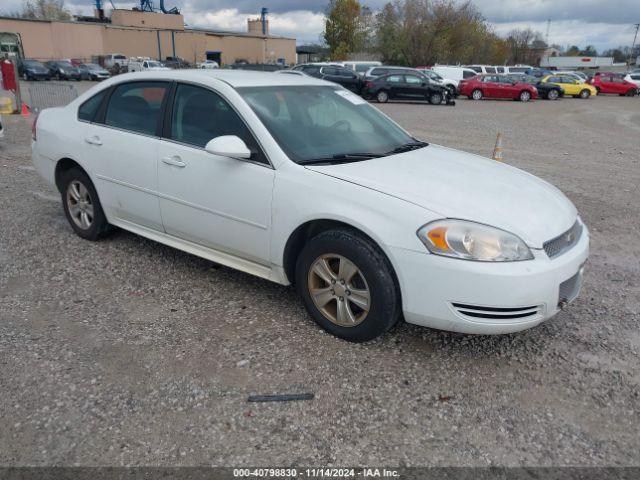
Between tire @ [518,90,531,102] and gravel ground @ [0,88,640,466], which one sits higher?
gravel ground @ [0,88,640,466]

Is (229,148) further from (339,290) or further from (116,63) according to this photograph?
→ (116,63)

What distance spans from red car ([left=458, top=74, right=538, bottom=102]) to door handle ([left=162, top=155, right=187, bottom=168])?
96.0ft

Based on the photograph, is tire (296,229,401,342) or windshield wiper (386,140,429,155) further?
windshield wiper (386,140,429,155)

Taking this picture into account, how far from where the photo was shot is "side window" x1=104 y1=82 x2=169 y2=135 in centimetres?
435

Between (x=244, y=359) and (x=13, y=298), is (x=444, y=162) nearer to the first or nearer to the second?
(x=244, y=359)

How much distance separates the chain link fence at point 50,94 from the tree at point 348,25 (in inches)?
2052

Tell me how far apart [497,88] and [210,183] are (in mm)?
29533

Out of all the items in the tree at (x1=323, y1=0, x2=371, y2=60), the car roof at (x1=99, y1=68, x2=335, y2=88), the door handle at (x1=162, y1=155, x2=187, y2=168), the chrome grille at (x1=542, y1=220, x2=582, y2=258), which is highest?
the tree at (x1=323, y1=0, x2=371, y2=60)

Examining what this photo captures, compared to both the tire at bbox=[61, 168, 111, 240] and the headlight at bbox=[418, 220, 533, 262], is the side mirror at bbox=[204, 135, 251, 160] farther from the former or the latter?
the tire at bbox=[61, 168, 111, 240]

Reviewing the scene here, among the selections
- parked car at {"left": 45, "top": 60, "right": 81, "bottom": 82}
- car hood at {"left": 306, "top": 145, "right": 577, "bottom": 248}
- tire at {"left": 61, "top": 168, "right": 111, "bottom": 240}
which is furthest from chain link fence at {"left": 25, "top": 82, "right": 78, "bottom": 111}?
parked car at {"left": 45, "top": 60, "right": 81, "bottom": 82}

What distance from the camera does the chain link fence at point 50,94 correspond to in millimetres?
14156

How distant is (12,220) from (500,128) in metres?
14.1

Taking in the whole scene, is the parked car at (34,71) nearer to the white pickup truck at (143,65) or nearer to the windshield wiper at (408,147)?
the white pickup truck at (143,65)

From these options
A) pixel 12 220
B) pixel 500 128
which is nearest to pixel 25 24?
pixel 500 128
